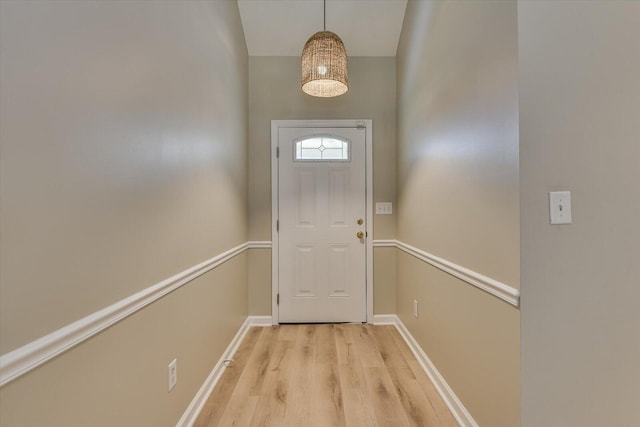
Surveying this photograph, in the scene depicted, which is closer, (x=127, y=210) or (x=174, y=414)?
(x=127, y=210)

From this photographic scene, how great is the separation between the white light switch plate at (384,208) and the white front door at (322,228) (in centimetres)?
15

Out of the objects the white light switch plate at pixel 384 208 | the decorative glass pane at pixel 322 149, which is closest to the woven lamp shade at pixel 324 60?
the decorative glass pane at pixel 322 149

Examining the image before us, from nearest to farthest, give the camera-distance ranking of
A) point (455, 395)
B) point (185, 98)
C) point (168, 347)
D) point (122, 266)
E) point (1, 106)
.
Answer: point (1, 106), point (122, 266), point (168, 347), point (185, 98), point (455, 395)

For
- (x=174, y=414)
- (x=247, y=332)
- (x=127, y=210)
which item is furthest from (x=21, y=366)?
(x=247, y=332)

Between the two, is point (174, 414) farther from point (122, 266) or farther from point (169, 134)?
point (169, 134)

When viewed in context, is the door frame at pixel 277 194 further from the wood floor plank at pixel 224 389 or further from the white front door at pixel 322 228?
the wood floor plank at pixel 224 389

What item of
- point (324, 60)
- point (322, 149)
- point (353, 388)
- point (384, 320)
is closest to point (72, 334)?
point (353, 388)

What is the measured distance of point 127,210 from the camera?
3.35ft

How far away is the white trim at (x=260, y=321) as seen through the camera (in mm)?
2914

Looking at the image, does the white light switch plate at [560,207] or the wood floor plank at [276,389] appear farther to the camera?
the wood floor plank at [276,389]

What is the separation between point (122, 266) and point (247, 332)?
6.47 ft

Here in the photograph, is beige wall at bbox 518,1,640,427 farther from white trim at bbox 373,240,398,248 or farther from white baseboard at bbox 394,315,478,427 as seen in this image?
white trim at bbox 373,240,398,248

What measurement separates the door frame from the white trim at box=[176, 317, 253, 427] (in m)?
0.63

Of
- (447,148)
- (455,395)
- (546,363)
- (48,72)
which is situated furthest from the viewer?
(447,148)
